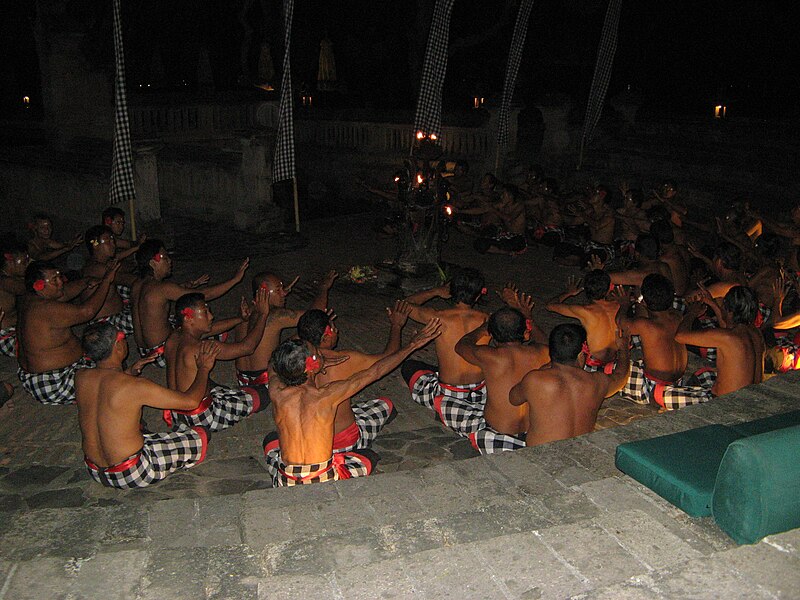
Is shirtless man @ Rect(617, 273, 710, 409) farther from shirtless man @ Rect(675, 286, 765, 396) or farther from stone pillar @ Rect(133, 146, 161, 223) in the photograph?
stone pillar @ Rect(133, 146, 161, 223)

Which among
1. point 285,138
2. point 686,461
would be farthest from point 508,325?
point 285,138

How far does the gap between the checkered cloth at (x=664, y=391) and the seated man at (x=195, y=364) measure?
142 inches

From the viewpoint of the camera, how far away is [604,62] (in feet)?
48.6

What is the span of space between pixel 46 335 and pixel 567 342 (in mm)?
4935

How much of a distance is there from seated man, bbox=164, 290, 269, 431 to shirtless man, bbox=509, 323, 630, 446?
253 centimetres

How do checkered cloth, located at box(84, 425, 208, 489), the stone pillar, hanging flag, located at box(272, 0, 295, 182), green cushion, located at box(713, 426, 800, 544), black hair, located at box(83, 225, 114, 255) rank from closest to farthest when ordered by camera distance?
green cushion, located at box(713, 426, 800, 544) < checkered cloth, located at box(84, 425, 208, 489) < black hair, located at box(83, 225, 114, 255) < hanging flag, located at box(272, 0, 295, 182) < the stone pillar

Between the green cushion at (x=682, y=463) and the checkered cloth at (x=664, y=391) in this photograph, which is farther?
the checkered cloth at (x=664, y=391)

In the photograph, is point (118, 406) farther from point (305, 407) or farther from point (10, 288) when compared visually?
point (10, 288)

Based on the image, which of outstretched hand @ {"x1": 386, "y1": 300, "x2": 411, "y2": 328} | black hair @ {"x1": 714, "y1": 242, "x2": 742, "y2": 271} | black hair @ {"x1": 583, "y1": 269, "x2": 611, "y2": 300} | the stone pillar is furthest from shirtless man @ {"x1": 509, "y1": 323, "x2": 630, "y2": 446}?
the stone pillar

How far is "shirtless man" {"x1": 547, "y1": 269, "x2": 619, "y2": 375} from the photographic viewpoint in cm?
702

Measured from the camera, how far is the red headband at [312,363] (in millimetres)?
4766

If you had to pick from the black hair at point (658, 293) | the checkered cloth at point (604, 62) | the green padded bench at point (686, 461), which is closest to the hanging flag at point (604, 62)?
the checkered cloth at point (604, 62)

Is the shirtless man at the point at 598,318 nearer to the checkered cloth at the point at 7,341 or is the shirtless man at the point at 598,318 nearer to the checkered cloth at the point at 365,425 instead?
the checkered cloth at the point at 365,425

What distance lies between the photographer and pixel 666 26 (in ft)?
65.5
